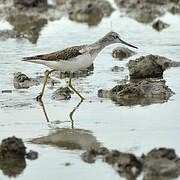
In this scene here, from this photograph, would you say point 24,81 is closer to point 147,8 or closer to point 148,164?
point 148,164

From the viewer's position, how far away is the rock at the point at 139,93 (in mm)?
9914

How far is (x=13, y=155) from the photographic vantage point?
6.94m

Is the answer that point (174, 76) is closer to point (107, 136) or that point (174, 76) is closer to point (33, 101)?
point (33, 101)

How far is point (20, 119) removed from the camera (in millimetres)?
8828

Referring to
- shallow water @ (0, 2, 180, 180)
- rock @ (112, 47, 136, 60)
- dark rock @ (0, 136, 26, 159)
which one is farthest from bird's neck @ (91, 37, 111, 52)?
dark rock @ (0, 136, 26, 159)

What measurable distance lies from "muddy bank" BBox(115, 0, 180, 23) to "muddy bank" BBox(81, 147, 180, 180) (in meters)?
14.4

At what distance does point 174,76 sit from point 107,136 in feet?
14.9

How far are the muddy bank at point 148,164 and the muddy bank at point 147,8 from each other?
14.4m

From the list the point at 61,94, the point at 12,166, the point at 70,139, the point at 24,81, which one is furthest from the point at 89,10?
the point at 12,166

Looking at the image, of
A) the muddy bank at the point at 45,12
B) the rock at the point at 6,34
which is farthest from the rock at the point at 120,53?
the muddy bank at the point at 45,12

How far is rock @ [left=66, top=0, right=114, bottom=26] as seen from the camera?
830 inches

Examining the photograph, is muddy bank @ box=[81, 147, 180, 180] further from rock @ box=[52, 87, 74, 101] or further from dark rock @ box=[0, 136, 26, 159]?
rock @ box=[52, 87, 74, 101]

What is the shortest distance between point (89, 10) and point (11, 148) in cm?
1579

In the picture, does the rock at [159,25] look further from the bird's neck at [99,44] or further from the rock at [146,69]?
the bird's neck at [99,44]
